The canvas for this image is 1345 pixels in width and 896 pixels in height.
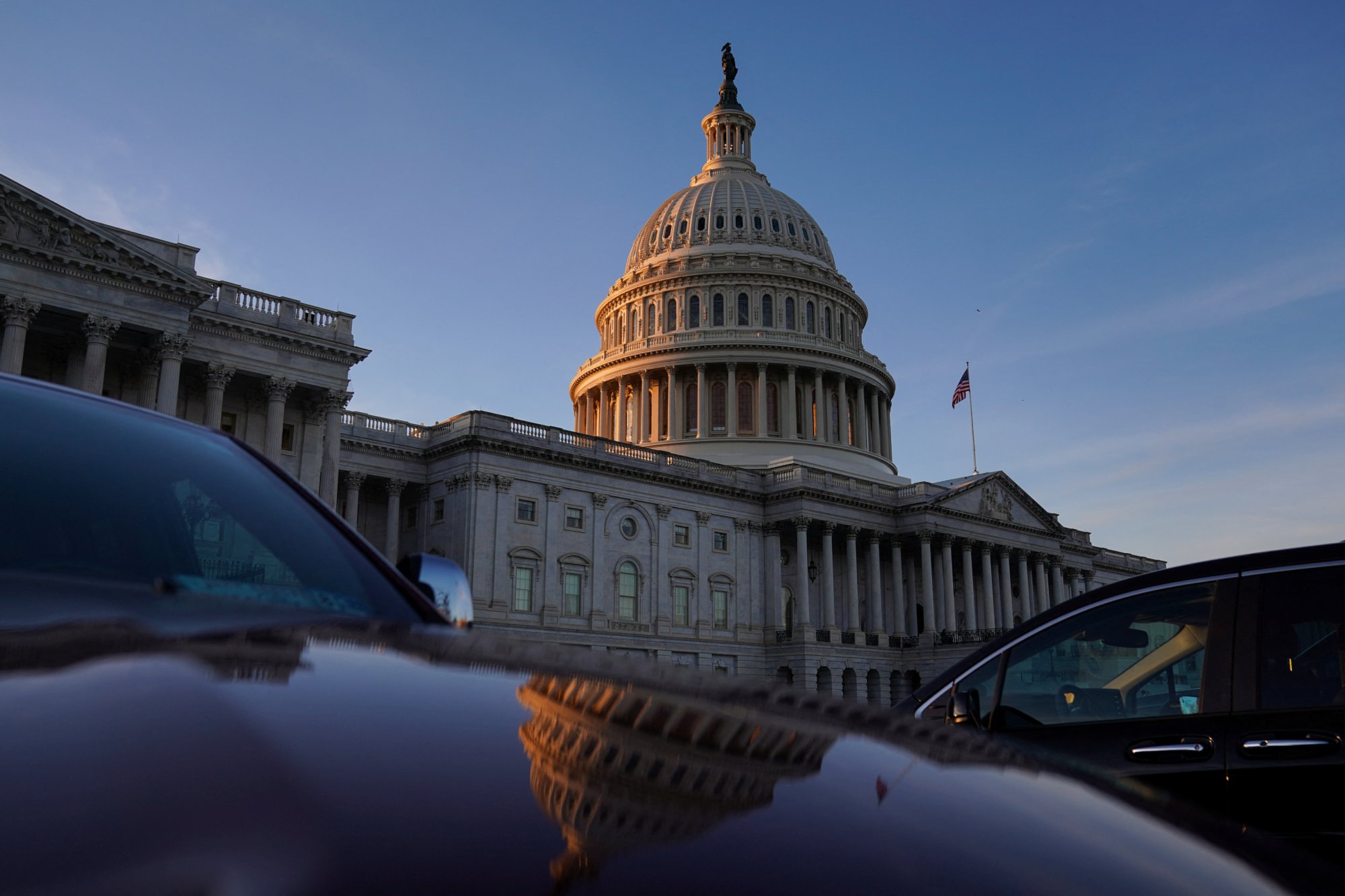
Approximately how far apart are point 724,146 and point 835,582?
44.8m

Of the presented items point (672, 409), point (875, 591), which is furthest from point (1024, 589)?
point (672, 409)

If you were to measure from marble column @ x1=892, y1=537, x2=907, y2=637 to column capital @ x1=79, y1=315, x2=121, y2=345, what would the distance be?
140 ft

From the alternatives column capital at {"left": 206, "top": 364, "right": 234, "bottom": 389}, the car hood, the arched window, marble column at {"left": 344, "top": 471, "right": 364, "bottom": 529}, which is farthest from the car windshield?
the arched window

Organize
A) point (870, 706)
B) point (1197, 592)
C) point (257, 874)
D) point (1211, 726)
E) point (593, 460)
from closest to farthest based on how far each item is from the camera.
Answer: point (257, 874) < point (870, 706) < point (1211, 726) < point (1197, 592) < point (593, 460)

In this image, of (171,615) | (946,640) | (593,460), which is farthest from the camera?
(946,640)

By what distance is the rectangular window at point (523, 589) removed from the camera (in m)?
48.0

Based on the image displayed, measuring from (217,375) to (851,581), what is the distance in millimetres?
35814

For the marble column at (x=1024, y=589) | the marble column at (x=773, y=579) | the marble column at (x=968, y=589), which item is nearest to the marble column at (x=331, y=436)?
the marble column at (x=773, y=579)

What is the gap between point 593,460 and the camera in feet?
169

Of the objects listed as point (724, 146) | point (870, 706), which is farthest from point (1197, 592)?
point (724, 146)

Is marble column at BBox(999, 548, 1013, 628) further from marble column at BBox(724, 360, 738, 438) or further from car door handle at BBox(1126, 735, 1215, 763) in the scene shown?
car door handle at BBox(1126, 735, 1215, 763)

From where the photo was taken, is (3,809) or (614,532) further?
(614,532)

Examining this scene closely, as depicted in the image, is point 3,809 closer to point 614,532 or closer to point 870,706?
point 870,706

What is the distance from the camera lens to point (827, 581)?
59.1 metres
